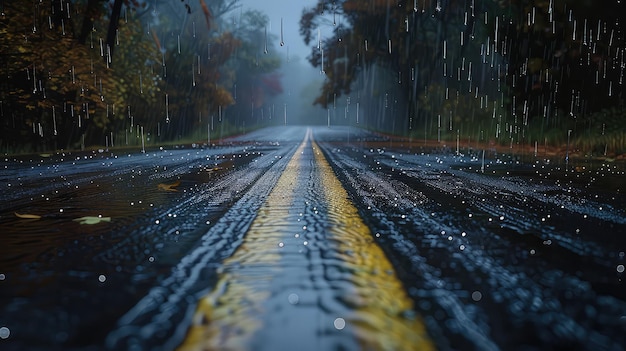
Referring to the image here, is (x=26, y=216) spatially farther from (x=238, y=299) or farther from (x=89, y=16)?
(x=89, y=16)

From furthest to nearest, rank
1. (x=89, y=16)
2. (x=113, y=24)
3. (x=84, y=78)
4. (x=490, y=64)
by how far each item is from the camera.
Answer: (x=490, y=64), (x=113, y=24), (x=84, y=78), (x=89, y=16)

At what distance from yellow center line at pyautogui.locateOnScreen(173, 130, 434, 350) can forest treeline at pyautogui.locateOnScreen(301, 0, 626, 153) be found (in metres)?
10.5

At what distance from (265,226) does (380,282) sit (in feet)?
4.63

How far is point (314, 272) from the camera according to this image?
2211 mm

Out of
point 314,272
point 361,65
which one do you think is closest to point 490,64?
point 361,65

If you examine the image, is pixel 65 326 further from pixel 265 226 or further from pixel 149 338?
pixel 265 226

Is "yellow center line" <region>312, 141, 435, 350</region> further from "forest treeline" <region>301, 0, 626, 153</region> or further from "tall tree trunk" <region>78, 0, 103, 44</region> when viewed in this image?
"tall tree trunk" <region>78, 0, 103, 44</region>

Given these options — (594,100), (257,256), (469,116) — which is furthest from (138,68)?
(257,256)

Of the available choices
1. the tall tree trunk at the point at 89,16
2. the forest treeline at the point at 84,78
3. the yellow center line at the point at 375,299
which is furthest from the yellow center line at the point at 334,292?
the tall tree trunk at the point at 89,16

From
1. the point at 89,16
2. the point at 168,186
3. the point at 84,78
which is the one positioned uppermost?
the point at 89,16

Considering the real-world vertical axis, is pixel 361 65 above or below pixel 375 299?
above

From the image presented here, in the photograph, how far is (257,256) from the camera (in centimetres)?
251

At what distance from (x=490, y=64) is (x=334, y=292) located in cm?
3435

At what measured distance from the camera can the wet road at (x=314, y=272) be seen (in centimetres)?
154
